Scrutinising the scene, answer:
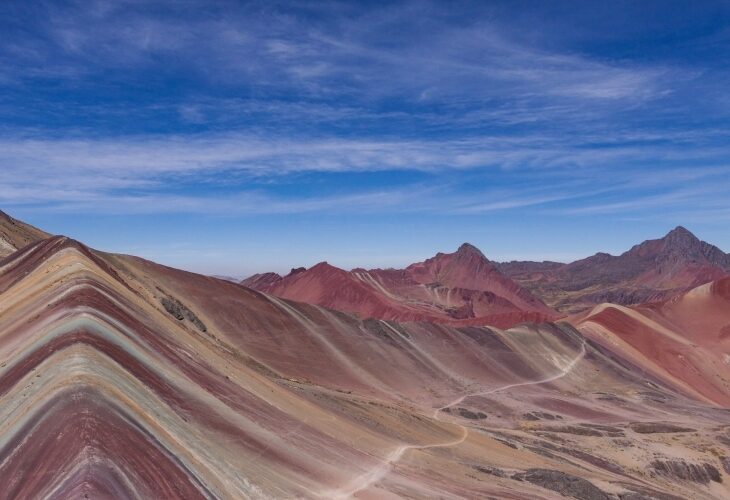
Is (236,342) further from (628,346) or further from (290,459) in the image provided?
(628,346)

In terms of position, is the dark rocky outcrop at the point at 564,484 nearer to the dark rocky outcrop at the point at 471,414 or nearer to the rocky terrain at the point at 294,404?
the rocky terrain at the point at 294,404

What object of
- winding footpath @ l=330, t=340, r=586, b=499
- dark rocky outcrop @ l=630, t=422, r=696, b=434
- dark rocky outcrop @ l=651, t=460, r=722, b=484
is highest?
winding footpath @ l=330, t=340, r=586, b=499

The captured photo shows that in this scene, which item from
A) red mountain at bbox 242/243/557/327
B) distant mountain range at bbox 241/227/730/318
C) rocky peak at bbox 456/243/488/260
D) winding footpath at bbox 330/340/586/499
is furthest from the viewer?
rocky peak at bbox 456/243/488/260

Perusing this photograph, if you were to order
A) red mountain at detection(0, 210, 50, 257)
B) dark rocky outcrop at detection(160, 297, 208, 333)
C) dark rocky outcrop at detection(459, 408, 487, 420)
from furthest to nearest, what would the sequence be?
dark rocky outcrop at detection(459, 408, 487, 420) → dark rocky outcrop at detection(160, 297, 208, 333) → red mountain at detection(0, 210, 50, 257)

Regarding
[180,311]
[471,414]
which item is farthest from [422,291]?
[180,311]

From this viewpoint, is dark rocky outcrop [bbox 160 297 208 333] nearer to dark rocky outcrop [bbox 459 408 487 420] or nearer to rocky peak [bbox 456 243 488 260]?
dark rocky outcrop [bbox 459 408 487 420]

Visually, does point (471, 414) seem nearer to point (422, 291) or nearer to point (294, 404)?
point (294, 404)

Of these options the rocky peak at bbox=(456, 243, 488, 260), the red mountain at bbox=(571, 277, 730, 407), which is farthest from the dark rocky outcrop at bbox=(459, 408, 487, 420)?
the rocky peak at bbox=(456, 243, 488, 260)
